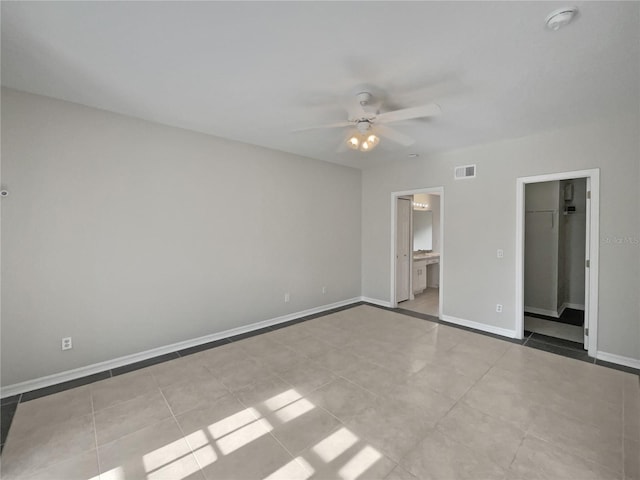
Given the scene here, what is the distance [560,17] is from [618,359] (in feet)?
11.7

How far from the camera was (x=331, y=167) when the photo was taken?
16.9 ft

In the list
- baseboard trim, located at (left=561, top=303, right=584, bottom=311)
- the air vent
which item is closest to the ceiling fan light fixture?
the air vent

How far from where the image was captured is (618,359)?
306cm

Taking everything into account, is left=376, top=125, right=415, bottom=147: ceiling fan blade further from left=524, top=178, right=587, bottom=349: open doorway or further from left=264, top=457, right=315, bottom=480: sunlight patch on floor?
left=524, top=178, right=587, bottom=349: open doorway

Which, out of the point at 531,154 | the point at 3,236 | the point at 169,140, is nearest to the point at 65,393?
the point at 3,236

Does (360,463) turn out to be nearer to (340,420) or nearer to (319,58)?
(340,420)

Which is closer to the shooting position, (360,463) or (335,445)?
(360,463)

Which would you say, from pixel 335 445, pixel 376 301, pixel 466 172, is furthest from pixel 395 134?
pixel 376 301

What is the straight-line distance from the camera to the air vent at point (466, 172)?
4.15 metres

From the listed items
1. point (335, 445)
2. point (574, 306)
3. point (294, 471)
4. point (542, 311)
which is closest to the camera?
point (294, 471)

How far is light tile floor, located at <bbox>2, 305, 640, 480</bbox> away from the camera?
1.73 meters

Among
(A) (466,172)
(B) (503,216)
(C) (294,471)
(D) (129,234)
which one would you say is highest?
(A) (466,172)

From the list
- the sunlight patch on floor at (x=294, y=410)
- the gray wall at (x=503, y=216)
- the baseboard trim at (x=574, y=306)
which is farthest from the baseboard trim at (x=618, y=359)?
the sunlight patch on floor at (x=294, y=410)

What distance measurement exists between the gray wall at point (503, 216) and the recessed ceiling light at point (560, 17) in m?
2.26
